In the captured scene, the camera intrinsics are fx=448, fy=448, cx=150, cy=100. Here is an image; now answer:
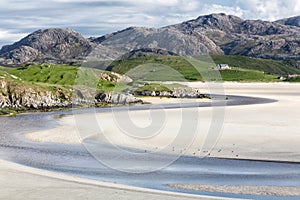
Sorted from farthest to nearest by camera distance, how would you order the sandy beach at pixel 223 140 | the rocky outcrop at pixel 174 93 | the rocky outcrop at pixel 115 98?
the rocky outcrop at pixel 174 93 → the rocky outcrop at pixel 115 98 → the sandy beach at pixel 223 140

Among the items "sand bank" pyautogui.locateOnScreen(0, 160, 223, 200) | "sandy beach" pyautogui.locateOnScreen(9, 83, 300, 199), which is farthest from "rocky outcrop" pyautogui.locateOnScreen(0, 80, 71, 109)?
"sand bank" pyautogui.locateOnScreen(0, 160, 223, 200)

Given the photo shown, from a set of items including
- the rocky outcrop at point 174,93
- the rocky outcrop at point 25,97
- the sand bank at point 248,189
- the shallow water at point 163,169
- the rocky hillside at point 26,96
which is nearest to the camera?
the sand bank at point 248,189

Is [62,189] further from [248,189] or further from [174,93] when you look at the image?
[174,93]

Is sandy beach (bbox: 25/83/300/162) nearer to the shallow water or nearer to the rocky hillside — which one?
the shallow water

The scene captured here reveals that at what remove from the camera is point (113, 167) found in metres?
40.8

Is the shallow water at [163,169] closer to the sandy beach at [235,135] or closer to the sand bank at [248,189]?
the sand bank at [248,189]

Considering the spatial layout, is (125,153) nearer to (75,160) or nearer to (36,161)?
(75,160)

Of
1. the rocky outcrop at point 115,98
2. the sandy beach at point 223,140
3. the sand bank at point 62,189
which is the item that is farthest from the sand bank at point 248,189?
the rocky outcrop at point 115,98

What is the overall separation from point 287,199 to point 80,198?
1385 centimetres

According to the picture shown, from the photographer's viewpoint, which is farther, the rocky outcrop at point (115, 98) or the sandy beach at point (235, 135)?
the rocky outcrop at point (115, 98)

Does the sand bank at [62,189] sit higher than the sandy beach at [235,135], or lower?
lower

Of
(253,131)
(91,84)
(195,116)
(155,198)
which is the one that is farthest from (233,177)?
(91,84)

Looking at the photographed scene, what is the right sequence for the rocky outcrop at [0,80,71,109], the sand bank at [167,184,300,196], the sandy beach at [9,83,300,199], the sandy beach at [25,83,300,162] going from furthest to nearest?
the rocky outcrop at [0,80,71,109]
the sandy beach at [25,83,300,162]
the sandy beach at [9,83,300,199]
the sand bank at [167,184,300,196]

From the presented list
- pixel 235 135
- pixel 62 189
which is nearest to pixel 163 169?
pixel 62 189
